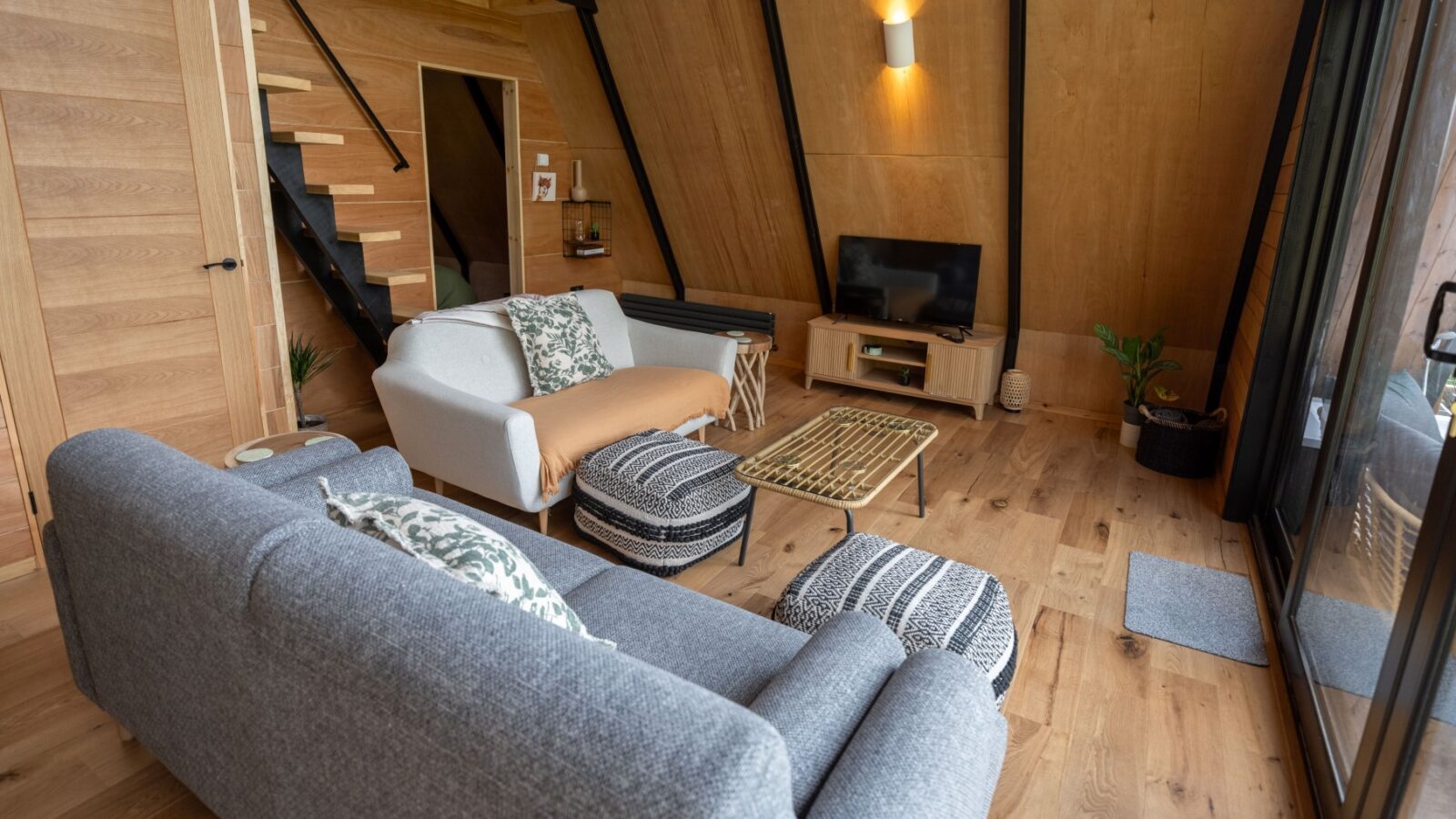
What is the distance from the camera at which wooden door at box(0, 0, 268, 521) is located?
248cm

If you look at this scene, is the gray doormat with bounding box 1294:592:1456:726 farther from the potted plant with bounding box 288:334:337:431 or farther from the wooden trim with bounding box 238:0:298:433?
the potted plant with bounding box 288:334:337:431

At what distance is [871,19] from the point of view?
12.6 ft

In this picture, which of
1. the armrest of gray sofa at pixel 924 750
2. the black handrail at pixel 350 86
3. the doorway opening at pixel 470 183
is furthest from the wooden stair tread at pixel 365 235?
the armrest of gray sofa at pixel 924 750

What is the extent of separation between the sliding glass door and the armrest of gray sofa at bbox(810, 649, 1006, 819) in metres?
0.73

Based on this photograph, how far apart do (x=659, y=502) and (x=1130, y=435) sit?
280 centimetres


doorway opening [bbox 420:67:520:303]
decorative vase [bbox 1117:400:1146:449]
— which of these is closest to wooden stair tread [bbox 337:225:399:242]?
doorway opening [bbox 420:67:520:303]

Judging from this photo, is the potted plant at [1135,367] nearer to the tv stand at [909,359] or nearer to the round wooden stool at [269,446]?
the tv stand at [909,359]

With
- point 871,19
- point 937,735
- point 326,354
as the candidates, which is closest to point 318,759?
point 937,735

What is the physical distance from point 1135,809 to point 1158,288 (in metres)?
3.23

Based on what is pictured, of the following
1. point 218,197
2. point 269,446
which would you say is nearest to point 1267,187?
point 269,446

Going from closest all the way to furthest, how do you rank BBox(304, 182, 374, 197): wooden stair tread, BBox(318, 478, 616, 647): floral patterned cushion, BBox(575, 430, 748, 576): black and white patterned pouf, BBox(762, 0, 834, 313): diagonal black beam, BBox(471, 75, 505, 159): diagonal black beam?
BBox(318, 478, 616, 647): floral patterned cushion
BBox(575, 430, 748, 576): black and white patterned pouf
BBox(304, 182, 374, 197): wooden stair tread
BBox(762, 0, 834, 313): diagonal black beam
BBox(471, 75, 505, 159): diagonal black beam

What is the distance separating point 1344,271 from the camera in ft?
8.77

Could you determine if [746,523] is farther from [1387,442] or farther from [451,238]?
[451,238]

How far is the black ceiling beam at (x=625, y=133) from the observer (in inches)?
180
